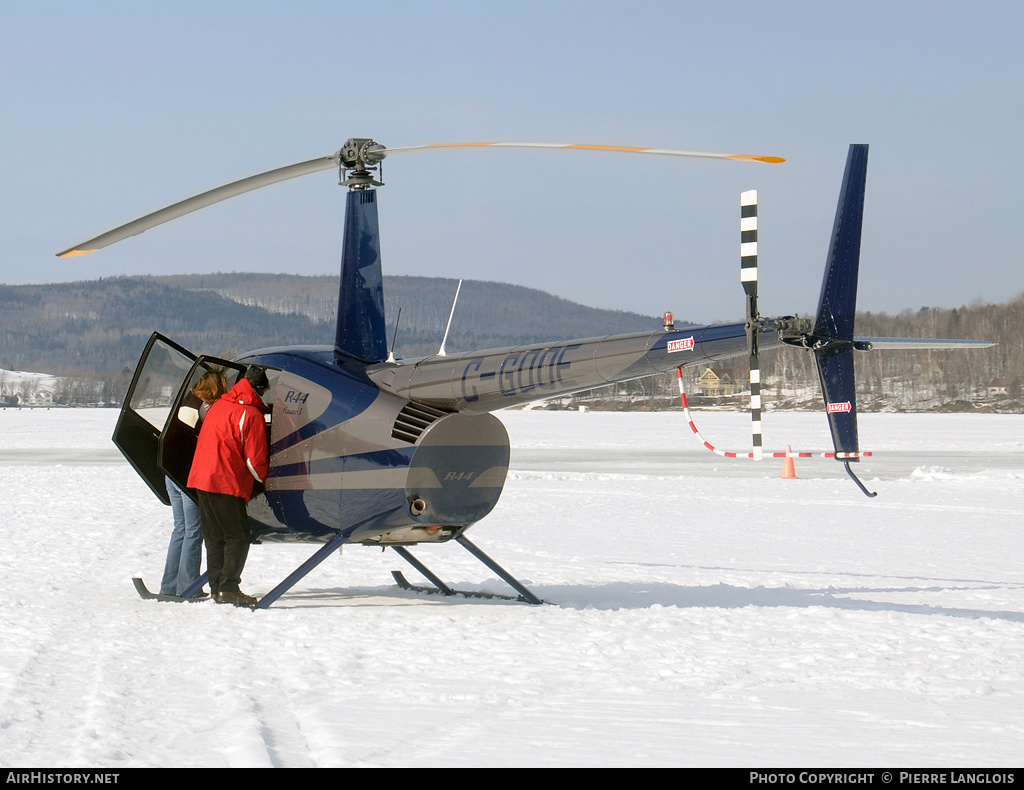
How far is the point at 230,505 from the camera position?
838 cm

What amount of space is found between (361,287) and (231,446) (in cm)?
174

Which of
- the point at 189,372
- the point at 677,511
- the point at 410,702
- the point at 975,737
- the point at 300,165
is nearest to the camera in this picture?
the point at 975,737

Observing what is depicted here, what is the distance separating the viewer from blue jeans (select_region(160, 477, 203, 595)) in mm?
9031

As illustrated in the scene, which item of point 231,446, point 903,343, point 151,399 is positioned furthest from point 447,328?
point 903,343

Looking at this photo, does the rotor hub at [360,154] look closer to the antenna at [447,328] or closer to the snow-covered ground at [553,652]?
the antenna at [447,328]

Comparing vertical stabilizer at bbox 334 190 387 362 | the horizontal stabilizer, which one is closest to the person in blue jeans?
vertical stabilizer at bbox 334 190 387 362

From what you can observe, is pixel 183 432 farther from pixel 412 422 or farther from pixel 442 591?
pixel 442 591

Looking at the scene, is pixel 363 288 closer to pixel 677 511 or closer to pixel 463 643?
pixel 463 643

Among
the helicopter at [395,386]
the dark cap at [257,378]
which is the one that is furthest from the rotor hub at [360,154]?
the dark cap at [257,378]

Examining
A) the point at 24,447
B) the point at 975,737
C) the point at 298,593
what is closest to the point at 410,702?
the point at 975,737

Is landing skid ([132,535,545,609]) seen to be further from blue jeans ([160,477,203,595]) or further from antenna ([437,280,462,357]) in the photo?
antenna ([437,280,462,357])

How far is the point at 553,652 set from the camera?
21.7 feet

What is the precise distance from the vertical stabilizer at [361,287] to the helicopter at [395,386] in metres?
0.01

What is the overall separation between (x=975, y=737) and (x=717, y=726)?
3.70 ft
